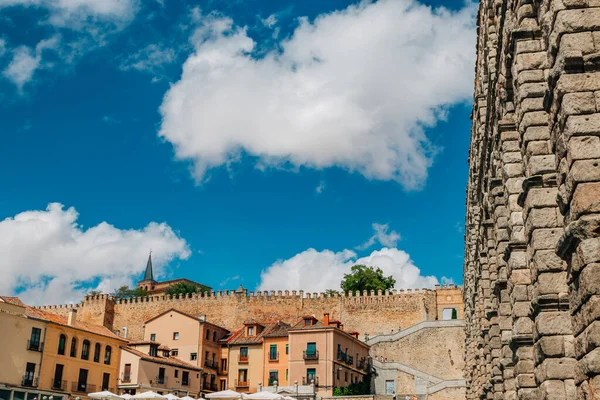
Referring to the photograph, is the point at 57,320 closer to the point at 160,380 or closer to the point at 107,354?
the point at 107,354

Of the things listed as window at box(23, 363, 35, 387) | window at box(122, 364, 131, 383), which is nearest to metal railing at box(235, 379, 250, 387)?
window at box(122, 364, 131, 383)

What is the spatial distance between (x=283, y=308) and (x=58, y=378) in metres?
29.8

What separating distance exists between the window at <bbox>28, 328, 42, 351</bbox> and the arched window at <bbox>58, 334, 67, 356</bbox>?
169 cm

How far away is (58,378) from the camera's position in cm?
4153

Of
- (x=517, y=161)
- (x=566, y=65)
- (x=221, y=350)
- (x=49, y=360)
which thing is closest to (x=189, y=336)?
(x=221, y=350)

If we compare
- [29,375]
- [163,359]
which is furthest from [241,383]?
[29,375]

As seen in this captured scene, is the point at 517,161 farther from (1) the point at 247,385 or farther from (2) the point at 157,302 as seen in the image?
(2) the point at 157,302

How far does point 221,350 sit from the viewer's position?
185 feet

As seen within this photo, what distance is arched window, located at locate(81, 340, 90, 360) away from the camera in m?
44.3

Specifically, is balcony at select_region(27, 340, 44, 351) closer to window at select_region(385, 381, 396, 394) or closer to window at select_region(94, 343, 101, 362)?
window at select_region(94, 343, 101, 362)

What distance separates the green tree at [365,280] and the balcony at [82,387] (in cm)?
3360

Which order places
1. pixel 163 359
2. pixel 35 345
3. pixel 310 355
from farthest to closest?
pixel 163 359, pixel 310 355, pixel 35 345

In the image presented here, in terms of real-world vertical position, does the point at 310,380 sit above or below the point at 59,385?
above

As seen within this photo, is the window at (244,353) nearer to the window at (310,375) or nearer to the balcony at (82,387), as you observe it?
the window at (310,375)
